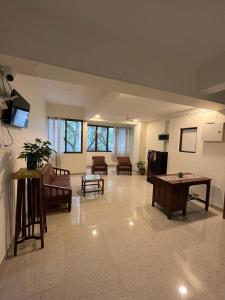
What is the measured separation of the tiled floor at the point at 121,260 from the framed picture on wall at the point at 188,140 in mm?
1848

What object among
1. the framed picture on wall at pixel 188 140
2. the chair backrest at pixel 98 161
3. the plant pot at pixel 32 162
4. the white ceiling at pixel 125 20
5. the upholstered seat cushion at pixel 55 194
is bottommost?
the upholstered seat cushion at pixel 55 194

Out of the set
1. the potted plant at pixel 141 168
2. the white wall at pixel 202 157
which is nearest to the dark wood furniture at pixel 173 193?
the white wall at pixel 202 157

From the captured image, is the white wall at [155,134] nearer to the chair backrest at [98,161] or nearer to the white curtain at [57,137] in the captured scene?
the chair backrest at [98,161]

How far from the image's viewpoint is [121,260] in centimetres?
179

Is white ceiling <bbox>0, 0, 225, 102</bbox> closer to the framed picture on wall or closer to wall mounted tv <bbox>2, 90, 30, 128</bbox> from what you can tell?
wall mounted tv <bbox>2, 90, 30, 128</bbox>

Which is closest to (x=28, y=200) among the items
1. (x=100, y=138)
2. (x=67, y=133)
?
(x=67, y=133)

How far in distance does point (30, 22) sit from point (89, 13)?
0.55 metres

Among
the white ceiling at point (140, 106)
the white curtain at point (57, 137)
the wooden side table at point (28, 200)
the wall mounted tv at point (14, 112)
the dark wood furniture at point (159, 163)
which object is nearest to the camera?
the wall mounted tv at point (14, 112)

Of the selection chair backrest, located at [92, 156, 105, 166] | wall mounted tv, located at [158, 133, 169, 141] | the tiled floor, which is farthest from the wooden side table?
wall mounted tv, located at [158, 133, 169, 141]

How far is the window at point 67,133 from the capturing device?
541 cm

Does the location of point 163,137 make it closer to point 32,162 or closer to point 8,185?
point 32,162

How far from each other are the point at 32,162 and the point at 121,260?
1694 millimetres

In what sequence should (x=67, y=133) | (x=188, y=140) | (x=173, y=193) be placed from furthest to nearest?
1. (x=67, y=133)
2. (x=188, y=140)
3. (x=173, y=193)

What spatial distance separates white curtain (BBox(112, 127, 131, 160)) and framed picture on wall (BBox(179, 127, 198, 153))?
13.3ft
